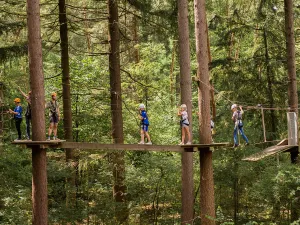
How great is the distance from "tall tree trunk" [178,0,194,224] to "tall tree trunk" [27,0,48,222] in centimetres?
428

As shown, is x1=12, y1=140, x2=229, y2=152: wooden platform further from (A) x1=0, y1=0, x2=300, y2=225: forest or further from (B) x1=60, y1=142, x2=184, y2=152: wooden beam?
(A) x1=0, y1=0, x2=300, y2=225: forest

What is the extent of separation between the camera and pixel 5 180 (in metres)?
12.6

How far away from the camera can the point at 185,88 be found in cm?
1231

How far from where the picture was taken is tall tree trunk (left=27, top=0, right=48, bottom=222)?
380 inches

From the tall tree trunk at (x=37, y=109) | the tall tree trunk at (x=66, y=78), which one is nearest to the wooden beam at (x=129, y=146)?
the tall tree trunk at (x=37, y=109)

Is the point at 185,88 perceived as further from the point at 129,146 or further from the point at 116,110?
the point at 129,146

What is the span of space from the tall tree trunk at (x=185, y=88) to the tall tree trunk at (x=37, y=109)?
428 centimetres

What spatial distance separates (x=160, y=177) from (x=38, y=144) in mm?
5942

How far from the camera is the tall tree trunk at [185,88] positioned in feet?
40.3

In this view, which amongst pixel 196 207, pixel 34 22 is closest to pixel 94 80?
pixel 196 207

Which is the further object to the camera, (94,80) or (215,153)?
(94,80)

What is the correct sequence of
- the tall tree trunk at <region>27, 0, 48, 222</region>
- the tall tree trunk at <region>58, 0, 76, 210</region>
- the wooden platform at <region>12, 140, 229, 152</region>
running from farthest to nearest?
the tall tree trunk at <region>58, 0, 76, 210</region>
the tall tree trunk at <region>27, 0, 48, 222</region>
the wooden platform at <region>12, 140, 229, 152</region>

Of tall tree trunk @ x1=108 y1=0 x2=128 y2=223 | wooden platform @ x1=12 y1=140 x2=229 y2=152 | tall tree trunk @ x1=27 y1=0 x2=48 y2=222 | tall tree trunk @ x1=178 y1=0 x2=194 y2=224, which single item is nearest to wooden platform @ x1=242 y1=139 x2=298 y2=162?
wooden platform @ x1=12 y1=140 x2=229 y2=152

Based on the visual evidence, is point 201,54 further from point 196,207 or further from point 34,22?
point 196,207
